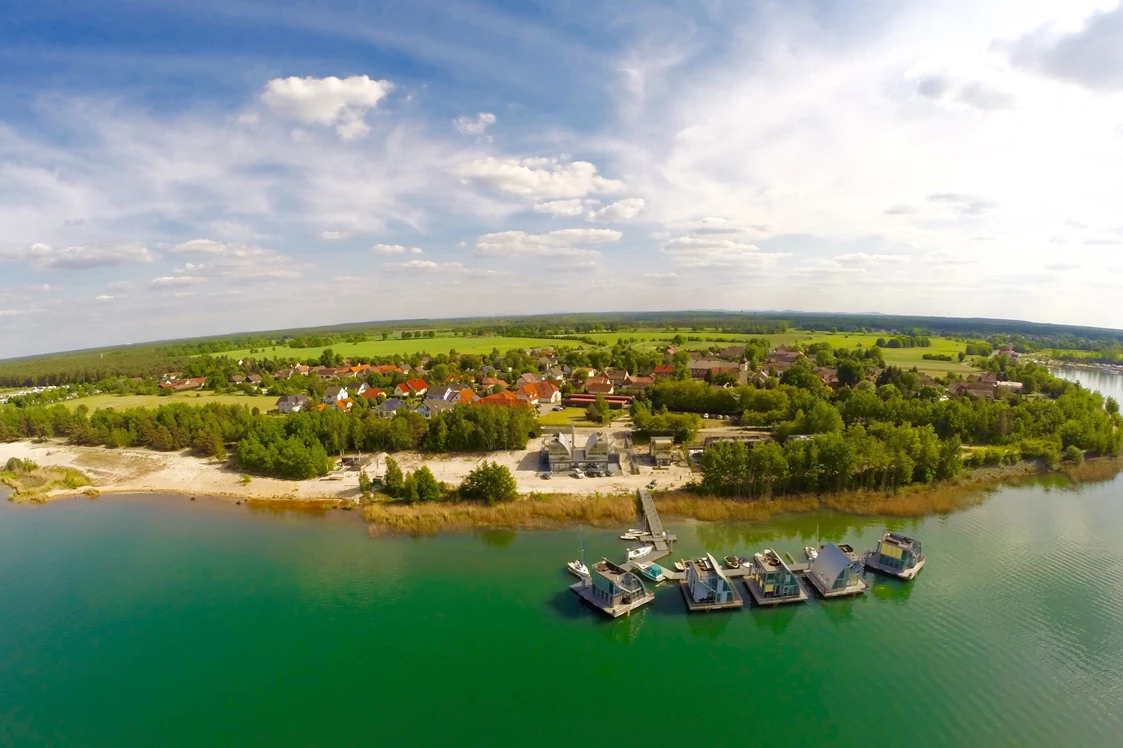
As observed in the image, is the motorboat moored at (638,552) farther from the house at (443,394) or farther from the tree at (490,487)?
the house at (443,394)

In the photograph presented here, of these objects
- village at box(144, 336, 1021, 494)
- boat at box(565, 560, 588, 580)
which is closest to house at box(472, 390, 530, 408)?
village at box(144, 336, 1021, 494)

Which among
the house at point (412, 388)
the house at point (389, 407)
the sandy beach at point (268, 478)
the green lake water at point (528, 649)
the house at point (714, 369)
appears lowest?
the green lake water at point (528, 649)

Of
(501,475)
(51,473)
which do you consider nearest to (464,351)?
(51,473)

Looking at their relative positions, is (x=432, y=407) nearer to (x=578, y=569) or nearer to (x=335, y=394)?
(x=335, y=394)

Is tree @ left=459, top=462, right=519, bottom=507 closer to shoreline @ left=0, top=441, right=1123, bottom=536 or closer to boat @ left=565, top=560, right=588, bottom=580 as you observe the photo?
shoreline @ left=0, top=441, right=1123, bottom=536

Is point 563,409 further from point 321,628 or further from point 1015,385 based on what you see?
point 1015,385

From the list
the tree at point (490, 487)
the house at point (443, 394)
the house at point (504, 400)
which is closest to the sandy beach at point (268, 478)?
the tree at point (490, 487)
